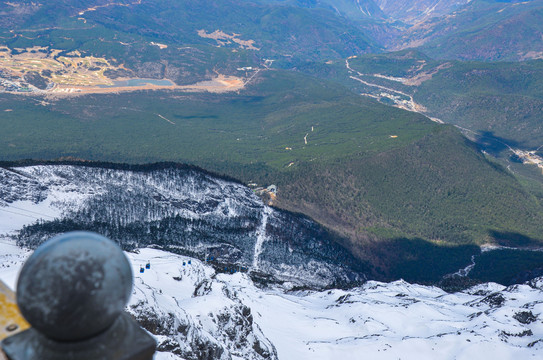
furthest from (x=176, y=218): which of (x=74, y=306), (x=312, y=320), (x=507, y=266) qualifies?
(x=74, y=306)

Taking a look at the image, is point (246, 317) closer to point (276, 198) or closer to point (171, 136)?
point (276, 198)

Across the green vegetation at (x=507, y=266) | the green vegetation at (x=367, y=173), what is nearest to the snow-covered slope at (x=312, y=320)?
the green vegetation at (x=507, y=266)

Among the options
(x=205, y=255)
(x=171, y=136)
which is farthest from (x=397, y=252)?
(x=171, y=136)

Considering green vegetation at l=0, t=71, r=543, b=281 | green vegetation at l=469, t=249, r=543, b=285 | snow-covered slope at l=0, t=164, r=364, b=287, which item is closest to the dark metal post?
snow-covered slope at l=0, t=164, r=364, b=287

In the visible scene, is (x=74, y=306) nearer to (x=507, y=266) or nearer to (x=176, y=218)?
(x=176, y=218)

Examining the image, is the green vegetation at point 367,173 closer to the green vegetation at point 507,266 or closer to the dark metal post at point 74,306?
the green vegetation at point 507,266
